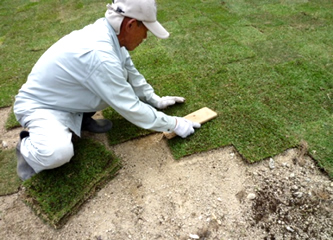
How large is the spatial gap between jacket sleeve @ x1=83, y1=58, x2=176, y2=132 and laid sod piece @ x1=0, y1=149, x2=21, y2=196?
3.65 feet

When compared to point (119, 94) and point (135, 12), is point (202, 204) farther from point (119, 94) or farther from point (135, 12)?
point (135, 12)

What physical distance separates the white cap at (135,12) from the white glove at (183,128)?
793mm

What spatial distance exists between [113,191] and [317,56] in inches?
123

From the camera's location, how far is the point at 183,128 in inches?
93.7

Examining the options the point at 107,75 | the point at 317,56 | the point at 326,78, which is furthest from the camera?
the point at 317,56

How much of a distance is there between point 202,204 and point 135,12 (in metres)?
1.49

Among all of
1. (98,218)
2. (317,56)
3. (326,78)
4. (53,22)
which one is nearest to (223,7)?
(317,56)

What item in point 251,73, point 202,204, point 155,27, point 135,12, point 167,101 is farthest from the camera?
point 251,73

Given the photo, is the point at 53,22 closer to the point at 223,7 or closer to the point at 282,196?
the point at 223,7

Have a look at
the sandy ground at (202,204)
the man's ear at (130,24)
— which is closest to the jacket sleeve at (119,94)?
the man's ear at (130,24)

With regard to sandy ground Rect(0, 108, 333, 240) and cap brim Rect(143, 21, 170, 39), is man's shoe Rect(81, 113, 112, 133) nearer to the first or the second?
sandy ground Rect(0, 108, 333, 240)

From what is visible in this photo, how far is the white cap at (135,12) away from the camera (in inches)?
69.3

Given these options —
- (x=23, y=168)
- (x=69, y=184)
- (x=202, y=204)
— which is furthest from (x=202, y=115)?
(x=23, y=168)

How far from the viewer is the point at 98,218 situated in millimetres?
1973
